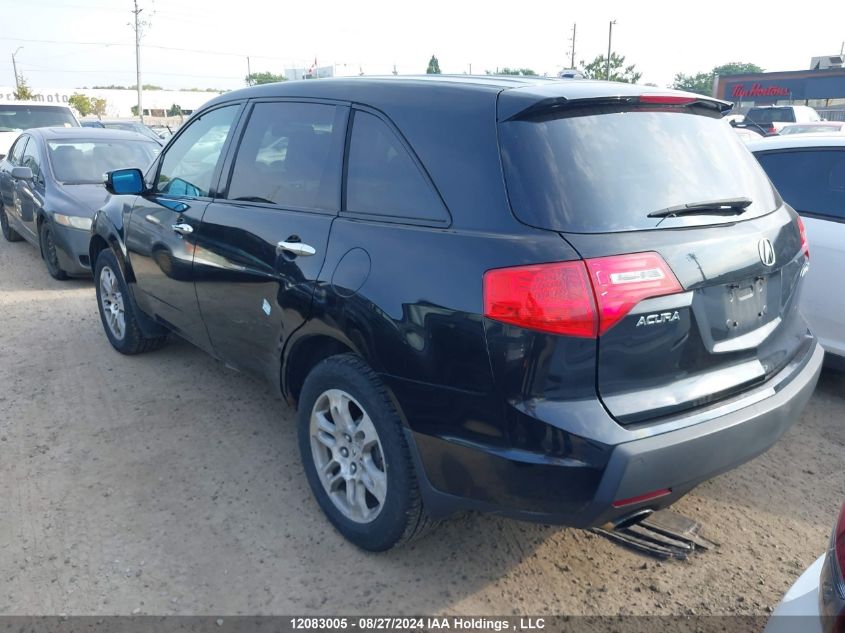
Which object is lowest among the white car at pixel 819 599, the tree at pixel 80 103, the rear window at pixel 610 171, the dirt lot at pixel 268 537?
the dirt lot at pixel 268 537

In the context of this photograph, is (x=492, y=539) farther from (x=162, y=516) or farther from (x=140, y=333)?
(x=140, y=333)

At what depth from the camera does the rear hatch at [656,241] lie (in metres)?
2.25

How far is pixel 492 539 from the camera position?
3.09 metres

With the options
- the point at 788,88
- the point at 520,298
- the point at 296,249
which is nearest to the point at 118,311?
the point at 296,249

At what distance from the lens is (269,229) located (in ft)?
10.6

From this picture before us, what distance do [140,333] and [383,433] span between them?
3.03m

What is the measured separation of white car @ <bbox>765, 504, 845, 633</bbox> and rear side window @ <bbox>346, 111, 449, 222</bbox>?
4.93 feet

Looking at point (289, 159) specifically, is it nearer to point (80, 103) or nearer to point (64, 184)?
point (64, 184)

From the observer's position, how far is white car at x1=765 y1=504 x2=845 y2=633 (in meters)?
1.52

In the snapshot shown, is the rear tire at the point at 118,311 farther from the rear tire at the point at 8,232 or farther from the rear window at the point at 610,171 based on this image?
the rear tire at the point at 8,232

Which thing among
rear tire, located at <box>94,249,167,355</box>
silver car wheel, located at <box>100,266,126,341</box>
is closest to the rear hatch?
rear tire, located at <box>94,249,167,355</box>

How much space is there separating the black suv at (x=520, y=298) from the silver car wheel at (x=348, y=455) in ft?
0.04

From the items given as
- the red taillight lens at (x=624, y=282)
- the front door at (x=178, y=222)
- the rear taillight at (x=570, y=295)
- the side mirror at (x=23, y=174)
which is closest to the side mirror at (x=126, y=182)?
the front door at (x=178, y=222)

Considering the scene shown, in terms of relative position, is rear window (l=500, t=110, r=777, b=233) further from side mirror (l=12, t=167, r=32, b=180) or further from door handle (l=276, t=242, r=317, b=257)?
side mirror (l=12, t=167, r=32, b=180)
